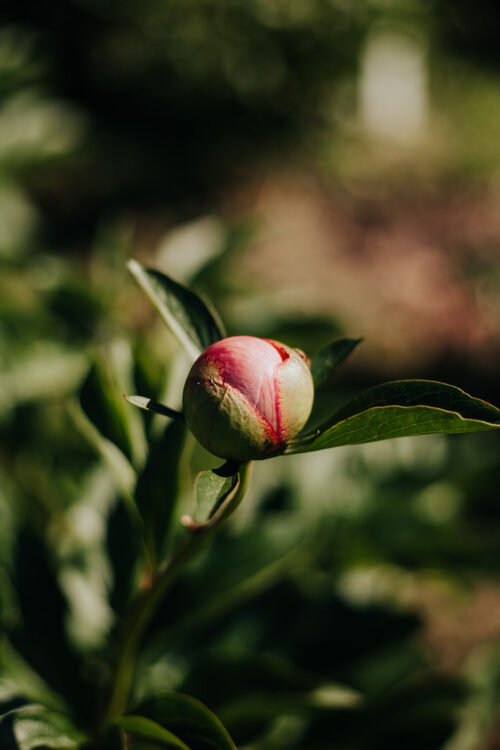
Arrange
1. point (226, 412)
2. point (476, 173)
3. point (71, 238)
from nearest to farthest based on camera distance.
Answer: point (226, 412) → point (71, 238) → point (476, 173)

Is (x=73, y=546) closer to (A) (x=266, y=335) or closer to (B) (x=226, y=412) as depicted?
(A) (x=266, y=335)

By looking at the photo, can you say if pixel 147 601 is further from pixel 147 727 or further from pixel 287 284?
pixel 287 284

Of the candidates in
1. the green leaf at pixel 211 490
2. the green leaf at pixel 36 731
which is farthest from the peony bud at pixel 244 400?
the green leaf at pixel 36 731

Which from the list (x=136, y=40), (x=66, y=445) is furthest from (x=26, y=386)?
(x=136, y=40)

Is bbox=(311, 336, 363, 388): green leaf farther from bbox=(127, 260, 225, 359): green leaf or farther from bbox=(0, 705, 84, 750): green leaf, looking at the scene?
bbox=(0, 705, 84, 750): green leaf

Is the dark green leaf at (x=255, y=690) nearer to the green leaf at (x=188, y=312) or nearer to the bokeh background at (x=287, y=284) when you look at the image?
the bokeh background at (x=287, y=284)

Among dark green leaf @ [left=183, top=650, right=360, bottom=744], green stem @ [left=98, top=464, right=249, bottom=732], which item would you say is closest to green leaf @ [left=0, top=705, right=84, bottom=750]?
green stem @ [left=98, top=464, right=249, bottom=732]

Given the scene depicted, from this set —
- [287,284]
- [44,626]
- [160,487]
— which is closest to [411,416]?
[160,487]
